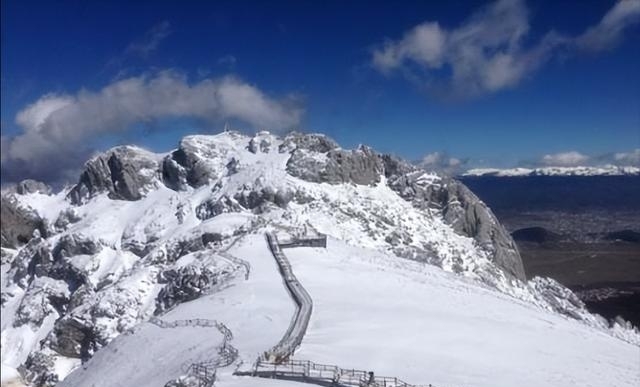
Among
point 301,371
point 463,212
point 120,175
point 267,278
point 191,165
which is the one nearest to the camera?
point 301,371

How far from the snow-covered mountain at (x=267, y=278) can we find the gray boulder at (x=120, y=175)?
0.37m

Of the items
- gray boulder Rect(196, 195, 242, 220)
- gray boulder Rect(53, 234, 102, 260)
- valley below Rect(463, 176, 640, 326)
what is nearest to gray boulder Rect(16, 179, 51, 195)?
gray boulder Rect(53, 234, 102, 260)

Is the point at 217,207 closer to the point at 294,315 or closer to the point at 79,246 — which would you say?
the point at 79,246

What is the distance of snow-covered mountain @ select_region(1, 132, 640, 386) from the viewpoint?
3438 cm

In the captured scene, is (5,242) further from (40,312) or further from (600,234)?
(600,234)

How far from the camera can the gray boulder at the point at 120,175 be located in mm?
113938

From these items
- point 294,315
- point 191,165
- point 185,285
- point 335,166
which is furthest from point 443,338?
point 191,165

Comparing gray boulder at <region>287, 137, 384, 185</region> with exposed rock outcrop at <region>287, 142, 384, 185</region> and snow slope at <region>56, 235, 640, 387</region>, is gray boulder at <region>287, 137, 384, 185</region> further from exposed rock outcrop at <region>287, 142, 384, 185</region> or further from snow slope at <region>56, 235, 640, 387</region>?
snow slope at <region>56, 235, 640, 387</region>

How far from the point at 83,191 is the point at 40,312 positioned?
105 feet

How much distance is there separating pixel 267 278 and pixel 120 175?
67.7m

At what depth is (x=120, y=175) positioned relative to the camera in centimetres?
11525

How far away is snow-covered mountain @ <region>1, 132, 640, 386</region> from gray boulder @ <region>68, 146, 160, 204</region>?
368 millimetres

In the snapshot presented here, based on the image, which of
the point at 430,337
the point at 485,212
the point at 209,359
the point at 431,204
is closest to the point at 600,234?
the point at 485,212

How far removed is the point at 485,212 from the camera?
11369 cm
